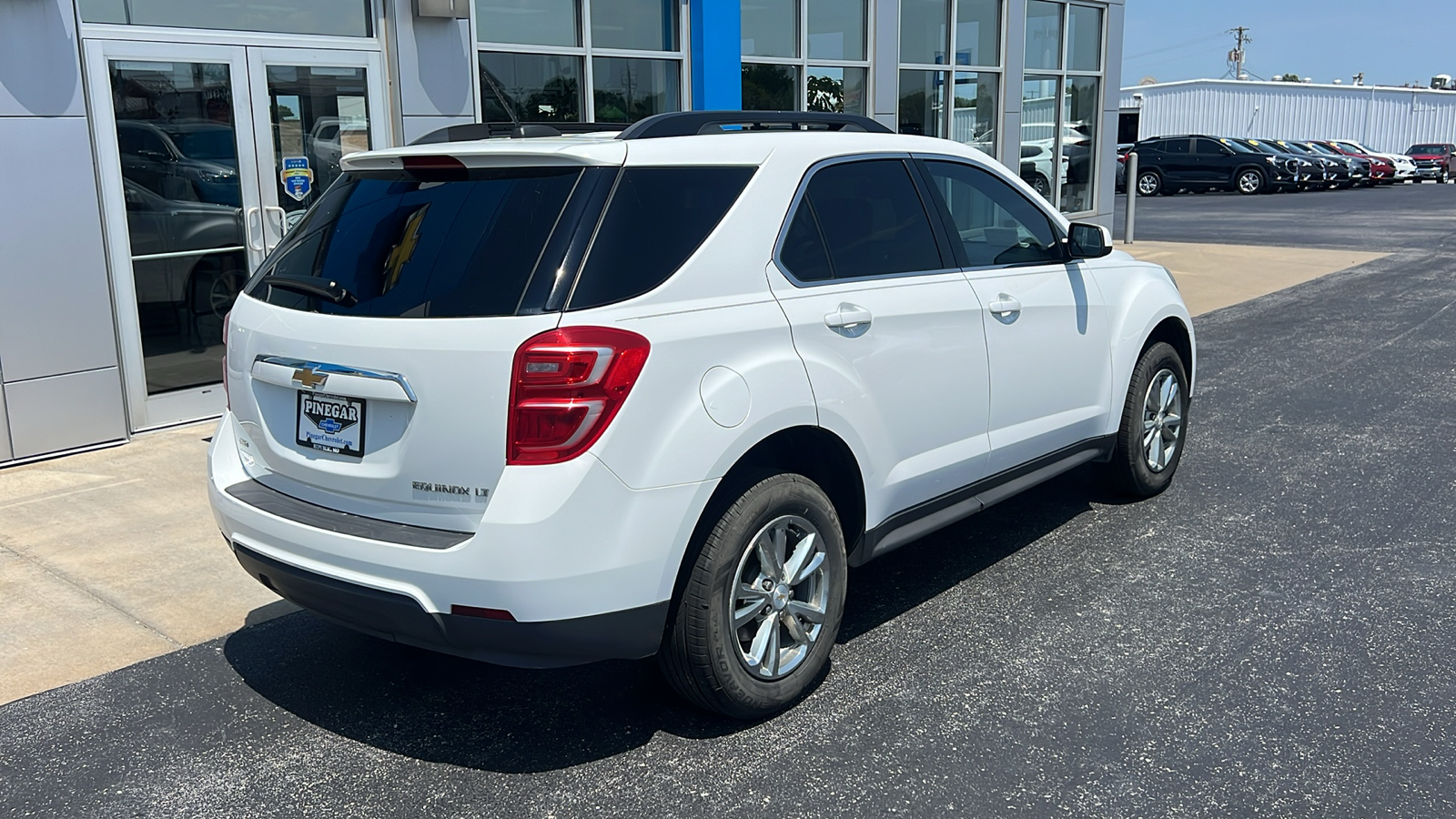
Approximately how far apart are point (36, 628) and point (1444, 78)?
3216 inches

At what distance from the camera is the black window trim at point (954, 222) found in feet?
15.2

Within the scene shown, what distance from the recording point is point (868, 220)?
14.0 ft

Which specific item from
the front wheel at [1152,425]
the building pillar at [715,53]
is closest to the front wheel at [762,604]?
the front wheel at [1152,425]

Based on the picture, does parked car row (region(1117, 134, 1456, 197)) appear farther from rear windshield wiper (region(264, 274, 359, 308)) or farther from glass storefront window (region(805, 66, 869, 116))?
rear windshield wiper (region(264, 274, 359, 308))

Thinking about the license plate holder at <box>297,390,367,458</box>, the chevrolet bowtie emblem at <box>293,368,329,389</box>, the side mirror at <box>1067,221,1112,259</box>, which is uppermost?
the side mirror at <box>1067,221,1112,259</box>

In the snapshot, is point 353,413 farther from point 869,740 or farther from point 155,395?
point 155,395

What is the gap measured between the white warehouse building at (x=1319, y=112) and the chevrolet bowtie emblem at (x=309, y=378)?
61.6m

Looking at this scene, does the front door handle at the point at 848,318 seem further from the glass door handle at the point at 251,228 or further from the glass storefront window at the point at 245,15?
the glass storefront window at the point at 245,15

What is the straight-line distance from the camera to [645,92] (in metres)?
10.8

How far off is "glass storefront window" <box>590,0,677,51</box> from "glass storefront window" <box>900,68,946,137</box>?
4123mm

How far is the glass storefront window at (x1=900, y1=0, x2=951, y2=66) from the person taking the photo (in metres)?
14.1

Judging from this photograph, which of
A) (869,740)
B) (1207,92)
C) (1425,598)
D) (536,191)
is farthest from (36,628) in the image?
(1207,92)

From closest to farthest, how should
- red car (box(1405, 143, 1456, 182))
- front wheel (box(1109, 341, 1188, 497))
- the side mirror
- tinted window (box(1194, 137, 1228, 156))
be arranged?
the side mirror
front wheel (box(1109, 341, 1188, 497))
tinted window (box(1194, 137, 1228, 156))
red car (box(1405, 143, 1456, 182))

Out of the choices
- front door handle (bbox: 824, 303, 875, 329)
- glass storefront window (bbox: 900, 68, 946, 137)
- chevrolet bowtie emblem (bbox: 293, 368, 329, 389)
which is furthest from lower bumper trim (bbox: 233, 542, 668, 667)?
glass storefront window (bbox: 900, 68, 946, 137)
